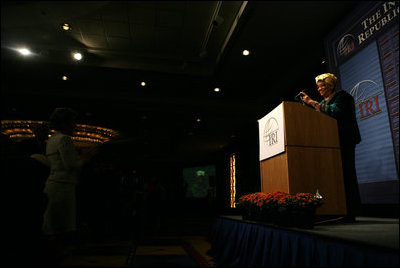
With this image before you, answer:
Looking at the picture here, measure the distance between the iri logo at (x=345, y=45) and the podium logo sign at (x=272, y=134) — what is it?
2.11 m

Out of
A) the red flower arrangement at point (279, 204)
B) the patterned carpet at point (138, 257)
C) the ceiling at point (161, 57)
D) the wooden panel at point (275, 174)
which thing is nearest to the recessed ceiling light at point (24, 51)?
the ceiling at point (161, 57)

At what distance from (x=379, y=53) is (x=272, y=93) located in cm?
392

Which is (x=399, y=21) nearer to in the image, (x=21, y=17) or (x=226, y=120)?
(x=21, y=17)

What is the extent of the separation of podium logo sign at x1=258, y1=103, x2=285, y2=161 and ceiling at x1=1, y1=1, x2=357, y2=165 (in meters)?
2.17

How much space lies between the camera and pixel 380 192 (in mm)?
3102

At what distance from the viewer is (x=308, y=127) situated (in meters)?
2.12

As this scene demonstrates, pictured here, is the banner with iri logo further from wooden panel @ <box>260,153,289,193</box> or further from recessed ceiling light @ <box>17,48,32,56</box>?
recessed ceiling light @ <box>17,48,32,56</box>

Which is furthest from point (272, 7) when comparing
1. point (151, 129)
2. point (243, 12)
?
point (151, 129)

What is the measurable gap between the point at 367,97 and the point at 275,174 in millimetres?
1979

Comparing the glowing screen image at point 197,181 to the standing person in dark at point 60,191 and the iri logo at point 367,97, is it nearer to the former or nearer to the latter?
the iri logo at point 367,97

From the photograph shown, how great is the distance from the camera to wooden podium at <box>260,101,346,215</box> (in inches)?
79.0

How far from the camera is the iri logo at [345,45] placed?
3.68 m

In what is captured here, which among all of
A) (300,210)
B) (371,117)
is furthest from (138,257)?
(371,117)

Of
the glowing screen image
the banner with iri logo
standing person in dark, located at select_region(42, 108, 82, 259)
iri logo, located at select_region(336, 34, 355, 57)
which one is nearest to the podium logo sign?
standing person in dark, located at select_region(42, 108, 82, 259)
